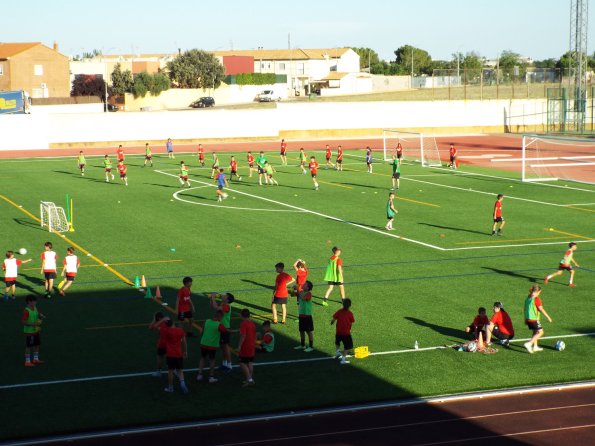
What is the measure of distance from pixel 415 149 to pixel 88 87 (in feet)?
228

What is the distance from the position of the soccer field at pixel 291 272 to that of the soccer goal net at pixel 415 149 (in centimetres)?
1230

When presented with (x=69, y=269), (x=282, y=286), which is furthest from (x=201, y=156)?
(x=282, y=286)

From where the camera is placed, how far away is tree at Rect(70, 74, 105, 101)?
430 feet

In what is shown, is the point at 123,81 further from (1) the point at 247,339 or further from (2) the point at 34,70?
(1) the point at 247,339

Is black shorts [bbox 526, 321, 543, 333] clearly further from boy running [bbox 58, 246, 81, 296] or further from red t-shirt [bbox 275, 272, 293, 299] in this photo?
boy running [bbox 58, 246, 81, 296]

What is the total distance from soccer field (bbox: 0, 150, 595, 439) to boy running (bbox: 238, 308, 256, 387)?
30 centimetres

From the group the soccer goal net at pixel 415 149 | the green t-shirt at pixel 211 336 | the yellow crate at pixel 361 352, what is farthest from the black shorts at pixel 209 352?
the soccer goal net at pixel 415 149

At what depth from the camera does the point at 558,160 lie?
65.8 m

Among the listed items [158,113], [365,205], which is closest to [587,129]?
[158,113]

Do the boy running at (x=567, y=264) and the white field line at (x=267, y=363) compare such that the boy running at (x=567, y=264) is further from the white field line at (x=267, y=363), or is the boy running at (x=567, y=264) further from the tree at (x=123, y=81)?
the tree at (x=123, y=81)

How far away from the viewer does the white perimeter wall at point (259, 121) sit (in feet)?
254

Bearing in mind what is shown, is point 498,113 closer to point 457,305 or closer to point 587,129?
point 587,129

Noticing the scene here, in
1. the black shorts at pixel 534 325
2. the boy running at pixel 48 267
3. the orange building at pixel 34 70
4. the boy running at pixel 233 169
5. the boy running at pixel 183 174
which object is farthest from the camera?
the orange building at pixel 34 70

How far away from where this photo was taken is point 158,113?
81.9 metres
